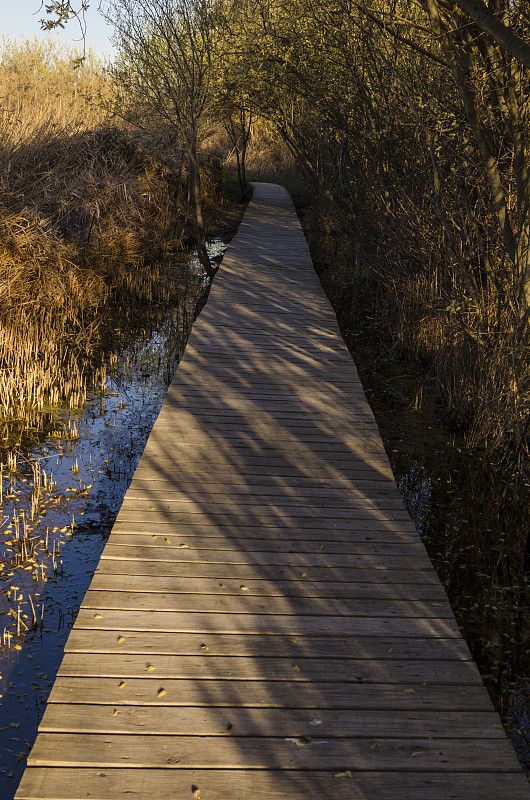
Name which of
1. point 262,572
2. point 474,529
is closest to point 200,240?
point 474,529

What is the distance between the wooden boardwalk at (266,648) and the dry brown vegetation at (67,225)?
2820 millimetres

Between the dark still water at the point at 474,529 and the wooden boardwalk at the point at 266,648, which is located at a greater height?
the wooden boardwalk at the point at 266,648

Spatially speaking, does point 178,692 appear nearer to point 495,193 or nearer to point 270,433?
point 270,433

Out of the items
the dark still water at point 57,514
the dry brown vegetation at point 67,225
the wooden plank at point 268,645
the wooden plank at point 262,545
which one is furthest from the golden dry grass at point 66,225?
the wooden plank at point 268,645

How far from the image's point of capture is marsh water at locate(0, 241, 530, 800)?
→ 135 inches

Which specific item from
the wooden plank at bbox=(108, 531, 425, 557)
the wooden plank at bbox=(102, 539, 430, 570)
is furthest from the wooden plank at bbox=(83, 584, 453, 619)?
the wooden plank at bbox=(108, 531, 425, 557)

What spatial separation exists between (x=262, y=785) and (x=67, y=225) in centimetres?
980

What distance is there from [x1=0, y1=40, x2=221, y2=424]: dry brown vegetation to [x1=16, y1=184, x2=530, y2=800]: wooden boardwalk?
2820 millimetres

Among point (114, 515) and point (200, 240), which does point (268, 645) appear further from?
point (200, 240)

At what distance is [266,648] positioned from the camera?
294cm

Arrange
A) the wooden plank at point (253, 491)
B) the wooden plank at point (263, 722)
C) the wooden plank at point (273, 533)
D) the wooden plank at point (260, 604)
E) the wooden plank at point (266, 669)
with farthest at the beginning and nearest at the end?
the wooden plank at point (253, 491)
the wooden plank at point (273, 533)
the wooden plank at point (260, 604)
the wooden plank at point (266, 669)
the wooden plank at point (263, 722)

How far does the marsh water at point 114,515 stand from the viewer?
3432mm

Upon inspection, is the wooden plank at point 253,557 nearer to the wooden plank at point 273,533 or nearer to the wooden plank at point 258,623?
the wooden plank at point 273,533

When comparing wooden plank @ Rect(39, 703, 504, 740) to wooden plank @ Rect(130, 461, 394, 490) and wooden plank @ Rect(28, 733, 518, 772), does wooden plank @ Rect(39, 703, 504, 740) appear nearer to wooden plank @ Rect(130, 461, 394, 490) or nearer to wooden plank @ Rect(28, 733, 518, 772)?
wooden plank @ Rect(28, 733, 518, 772)
